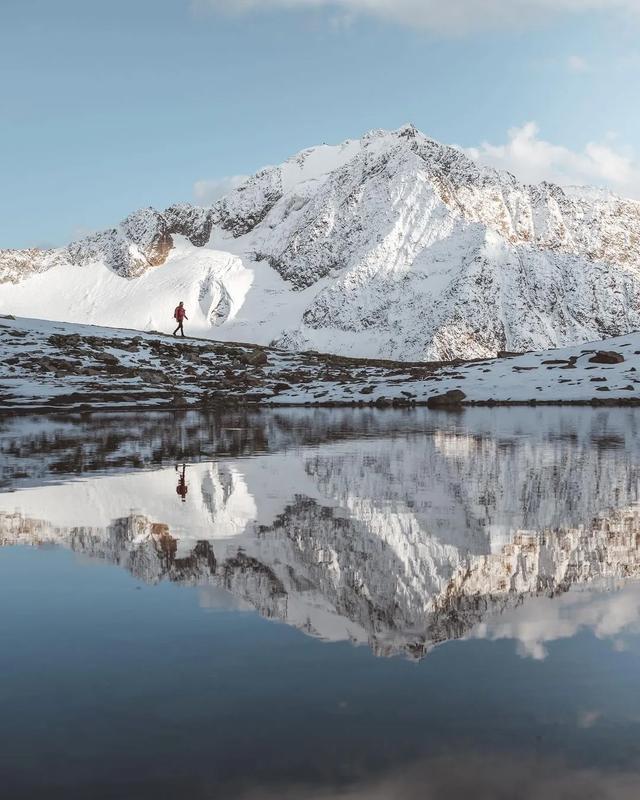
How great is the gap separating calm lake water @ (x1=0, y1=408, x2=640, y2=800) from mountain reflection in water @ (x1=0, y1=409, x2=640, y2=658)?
0.04 meters

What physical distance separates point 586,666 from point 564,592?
1574 millimetres

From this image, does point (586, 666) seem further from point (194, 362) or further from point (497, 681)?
point (194, 362)

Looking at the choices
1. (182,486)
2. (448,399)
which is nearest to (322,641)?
(182,486)

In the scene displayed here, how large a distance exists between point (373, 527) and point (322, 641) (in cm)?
376

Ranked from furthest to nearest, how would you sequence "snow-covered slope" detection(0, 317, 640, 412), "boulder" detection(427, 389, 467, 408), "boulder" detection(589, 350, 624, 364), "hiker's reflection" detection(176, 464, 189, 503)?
"boulder" detection(589, 350, 624, 364) < "boulder" detection(427, 389, 467, 408) < "snow-covered slope" detection(0, 317, 640, 412) < "hiker's reflection" detection(176, 464, 189, 503)

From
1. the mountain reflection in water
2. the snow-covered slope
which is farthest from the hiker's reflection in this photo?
the snow-covered slope

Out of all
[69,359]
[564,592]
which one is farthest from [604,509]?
[69,359]

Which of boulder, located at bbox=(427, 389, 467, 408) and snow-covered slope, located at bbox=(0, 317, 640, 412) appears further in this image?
boulder, located at bbox=(427, 389, 467, 408)

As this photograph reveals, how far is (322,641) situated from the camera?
5.18m

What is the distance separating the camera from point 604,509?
32.2 ft

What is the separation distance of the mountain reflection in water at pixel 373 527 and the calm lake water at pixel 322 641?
0.04 meters

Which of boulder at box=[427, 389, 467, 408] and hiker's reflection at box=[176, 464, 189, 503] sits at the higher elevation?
hiker's reflection at box=[176, 464, 189, 503]

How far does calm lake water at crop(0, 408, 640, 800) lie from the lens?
3557 mm

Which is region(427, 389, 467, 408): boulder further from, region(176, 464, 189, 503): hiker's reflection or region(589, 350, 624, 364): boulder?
region(176, 464, 189, 503): hiker's reflection
